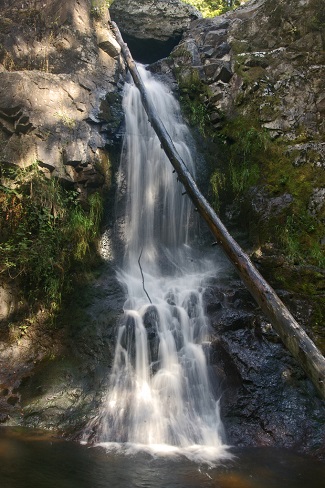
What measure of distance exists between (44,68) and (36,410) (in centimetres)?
785

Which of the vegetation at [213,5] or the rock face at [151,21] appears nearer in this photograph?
the rock face at [151,21]

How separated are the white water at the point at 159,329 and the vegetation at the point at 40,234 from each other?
119 centimetres

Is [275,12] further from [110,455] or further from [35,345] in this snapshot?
[110,455]

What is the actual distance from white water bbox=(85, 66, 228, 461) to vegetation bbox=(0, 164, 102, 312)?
1195mm

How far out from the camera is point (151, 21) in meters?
13.5

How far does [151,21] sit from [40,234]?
10706 mm

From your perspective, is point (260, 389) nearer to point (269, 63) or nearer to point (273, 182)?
point (273, 182)

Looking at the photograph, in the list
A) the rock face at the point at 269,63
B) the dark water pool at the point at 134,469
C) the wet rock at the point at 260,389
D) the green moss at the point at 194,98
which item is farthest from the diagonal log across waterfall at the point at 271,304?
the rock face at the point at 269,63

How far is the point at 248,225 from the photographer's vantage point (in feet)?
26.7

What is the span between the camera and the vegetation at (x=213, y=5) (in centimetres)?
1578

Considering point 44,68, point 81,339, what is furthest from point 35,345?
point 44,68

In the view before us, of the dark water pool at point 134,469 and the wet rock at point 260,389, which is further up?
the wet rock at point 260,389

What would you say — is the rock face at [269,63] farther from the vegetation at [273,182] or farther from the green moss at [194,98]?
the vegetation at [273,182]

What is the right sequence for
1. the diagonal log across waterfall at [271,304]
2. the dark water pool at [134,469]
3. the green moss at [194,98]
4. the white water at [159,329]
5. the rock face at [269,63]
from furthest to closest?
the green moss at [194,98] → the rock face at [269,63] → the white water at [159,329] → the diagonal log across waterfall at [271,304] → the dark water pool at [134,469]
